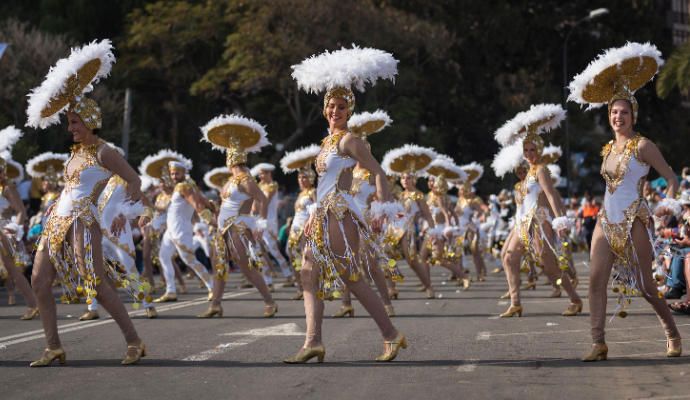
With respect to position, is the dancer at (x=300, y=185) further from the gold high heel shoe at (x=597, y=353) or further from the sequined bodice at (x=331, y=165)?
the gold high heel shoe at (x=597, y=353)

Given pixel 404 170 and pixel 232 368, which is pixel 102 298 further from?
pixel 404 170

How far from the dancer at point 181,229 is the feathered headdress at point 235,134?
1.80 metres

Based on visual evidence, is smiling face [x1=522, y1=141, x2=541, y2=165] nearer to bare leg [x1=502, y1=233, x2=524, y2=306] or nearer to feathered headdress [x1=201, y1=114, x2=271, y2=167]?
bare leg [x1=502, y1=233, x2=524, y2=306]

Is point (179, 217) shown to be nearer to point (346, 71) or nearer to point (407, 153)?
point (407, 153)

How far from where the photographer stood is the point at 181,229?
18359 millimetres

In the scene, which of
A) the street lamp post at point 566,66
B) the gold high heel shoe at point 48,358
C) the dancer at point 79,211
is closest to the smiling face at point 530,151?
the dancer at point 79,211

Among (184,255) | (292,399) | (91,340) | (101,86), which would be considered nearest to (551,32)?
(101,86)

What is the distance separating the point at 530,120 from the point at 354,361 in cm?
531

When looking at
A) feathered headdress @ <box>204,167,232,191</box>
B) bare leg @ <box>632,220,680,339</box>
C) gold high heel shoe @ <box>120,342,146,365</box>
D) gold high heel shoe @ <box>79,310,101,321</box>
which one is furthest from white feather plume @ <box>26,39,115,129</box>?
feathered headdress @ <box>204,167,232,191</box>

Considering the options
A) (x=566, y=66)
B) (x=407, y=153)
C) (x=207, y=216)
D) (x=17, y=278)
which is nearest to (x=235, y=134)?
(x=207, y=216)

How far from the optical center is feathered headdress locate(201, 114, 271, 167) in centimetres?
1564

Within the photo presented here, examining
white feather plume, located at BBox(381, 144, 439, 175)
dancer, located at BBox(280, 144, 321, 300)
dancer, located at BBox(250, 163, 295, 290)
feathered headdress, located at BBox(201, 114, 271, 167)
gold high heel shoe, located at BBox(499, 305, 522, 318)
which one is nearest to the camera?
gold high heel shoe, located at BBox(499, 305, 522, 318)

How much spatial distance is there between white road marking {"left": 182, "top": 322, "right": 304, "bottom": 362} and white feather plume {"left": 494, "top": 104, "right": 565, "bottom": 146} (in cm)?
343

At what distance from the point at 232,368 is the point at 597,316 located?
2962mm
